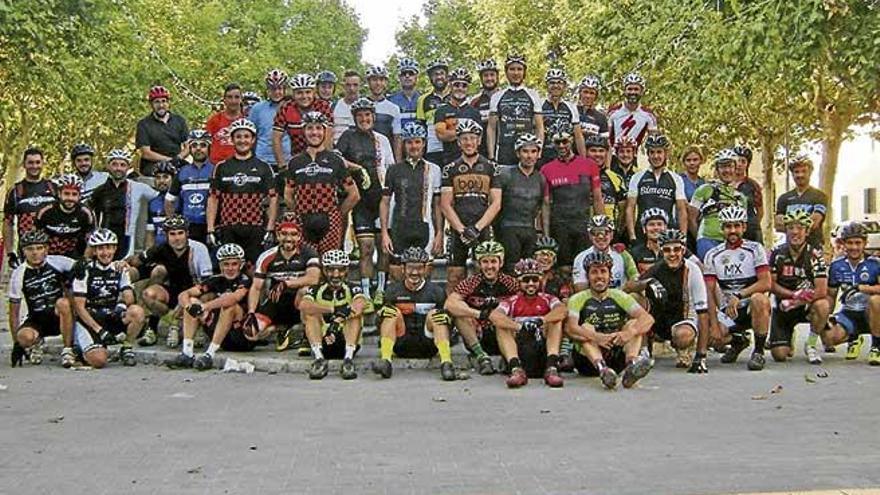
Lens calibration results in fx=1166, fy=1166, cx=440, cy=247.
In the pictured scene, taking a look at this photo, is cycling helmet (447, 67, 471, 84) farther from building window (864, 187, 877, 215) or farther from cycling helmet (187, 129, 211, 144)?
building window (864, 187, 877, 215)

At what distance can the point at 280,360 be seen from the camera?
13.0 m

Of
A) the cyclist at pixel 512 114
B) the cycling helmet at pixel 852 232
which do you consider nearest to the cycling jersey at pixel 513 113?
the cyclist at pixel 512 114

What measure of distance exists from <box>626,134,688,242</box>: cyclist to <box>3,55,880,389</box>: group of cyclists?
3cm

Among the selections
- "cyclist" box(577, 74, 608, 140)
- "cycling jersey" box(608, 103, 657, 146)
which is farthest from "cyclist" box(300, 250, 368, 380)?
"cycling jersey" box(608, 103, 657, 146)

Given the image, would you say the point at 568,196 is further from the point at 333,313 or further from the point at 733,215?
the point at 333,313

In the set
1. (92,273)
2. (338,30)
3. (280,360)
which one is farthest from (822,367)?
(338,30)

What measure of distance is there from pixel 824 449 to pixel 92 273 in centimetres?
887

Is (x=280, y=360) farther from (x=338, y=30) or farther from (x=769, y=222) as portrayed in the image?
(x=338, y=30)

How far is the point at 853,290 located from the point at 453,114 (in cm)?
518

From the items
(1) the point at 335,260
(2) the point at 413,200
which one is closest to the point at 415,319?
(1) the point at 335,260

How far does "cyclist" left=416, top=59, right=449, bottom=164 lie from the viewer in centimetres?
1474

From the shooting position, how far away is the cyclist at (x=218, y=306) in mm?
13172

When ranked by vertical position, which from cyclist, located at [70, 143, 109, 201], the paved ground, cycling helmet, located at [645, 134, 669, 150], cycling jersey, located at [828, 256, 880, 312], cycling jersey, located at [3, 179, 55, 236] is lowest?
the paved ground

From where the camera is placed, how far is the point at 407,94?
15195 mm
